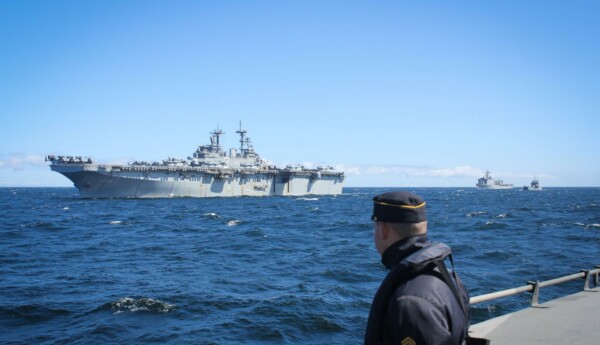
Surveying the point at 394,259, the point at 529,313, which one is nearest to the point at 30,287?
the point at 529,313

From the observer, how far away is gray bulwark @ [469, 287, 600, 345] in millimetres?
4523

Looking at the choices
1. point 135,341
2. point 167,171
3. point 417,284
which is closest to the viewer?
point 417,284

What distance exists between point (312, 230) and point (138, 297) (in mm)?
17942

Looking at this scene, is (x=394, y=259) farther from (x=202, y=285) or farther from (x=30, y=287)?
(x=30, y=287)

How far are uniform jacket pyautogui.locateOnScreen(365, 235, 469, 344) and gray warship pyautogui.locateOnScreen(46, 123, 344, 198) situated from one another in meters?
61.2

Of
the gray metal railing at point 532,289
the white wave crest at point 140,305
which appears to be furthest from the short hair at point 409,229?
the white wave crest at point 140,305

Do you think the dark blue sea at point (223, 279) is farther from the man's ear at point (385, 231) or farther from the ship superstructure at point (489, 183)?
the ship superstructure at point (489, 183)

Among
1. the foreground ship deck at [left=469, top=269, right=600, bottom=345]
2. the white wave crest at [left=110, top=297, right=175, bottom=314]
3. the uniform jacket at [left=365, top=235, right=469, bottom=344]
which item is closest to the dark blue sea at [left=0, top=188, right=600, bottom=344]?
the white wave crest at [left=110, top=297, right=175, bottom=314]

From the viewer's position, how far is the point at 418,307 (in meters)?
1.97

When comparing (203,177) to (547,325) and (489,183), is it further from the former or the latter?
(489,183)

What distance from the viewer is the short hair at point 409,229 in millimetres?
2342

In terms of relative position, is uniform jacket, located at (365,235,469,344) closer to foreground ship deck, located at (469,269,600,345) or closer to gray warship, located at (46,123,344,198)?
foreground ship deck, located at (469,269,600,345)

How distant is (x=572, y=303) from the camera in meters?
6.06

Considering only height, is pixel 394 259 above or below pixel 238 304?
above
